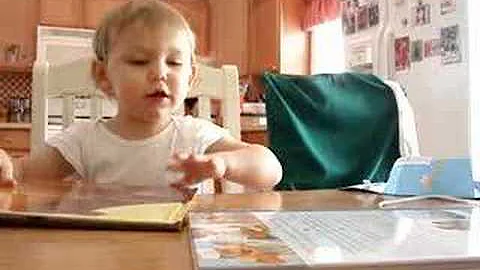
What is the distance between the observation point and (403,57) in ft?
9.13

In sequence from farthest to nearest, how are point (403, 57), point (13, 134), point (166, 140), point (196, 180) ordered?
point (13, 134), point (403, 57), point (166, 140), point (196, 180)

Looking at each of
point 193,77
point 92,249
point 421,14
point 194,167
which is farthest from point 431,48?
point 92,249

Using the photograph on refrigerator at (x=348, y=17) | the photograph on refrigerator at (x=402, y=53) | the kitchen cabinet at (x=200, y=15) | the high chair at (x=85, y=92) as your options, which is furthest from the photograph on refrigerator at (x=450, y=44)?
the kitchen cabinet at (x=200, y=15)

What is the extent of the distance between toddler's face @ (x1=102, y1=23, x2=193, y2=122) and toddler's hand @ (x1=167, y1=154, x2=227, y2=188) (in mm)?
293

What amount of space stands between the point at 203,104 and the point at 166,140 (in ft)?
0.70

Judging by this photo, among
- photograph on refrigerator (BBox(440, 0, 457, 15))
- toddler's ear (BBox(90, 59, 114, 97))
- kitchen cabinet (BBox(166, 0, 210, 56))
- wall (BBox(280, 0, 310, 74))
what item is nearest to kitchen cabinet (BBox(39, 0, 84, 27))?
kitchen cabinet (BBox(166, 0, 210, 56))

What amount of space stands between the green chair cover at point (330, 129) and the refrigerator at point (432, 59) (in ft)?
2.17

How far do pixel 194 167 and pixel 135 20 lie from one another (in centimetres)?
41

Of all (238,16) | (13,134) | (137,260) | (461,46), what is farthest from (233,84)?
(238,16)

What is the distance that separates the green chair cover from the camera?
134cm

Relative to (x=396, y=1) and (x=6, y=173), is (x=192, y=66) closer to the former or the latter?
(x=6, y=173)

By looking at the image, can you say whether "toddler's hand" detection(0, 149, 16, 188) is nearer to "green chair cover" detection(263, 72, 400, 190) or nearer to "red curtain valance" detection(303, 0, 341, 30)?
"green chair cover" detection(263, 72, 400, 190)

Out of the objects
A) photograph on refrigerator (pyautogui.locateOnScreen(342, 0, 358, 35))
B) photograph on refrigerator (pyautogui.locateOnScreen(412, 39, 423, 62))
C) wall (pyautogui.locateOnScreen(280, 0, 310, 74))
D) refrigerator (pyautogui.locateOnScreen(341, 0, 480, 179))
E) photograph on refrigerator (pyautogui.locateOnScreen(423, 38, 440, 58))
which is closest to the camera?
refrigerator (pyautogui.locateOnScreen(341, 0, 480, 179))

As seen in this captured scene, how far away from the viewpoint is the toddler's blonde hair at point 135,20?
100 cm
